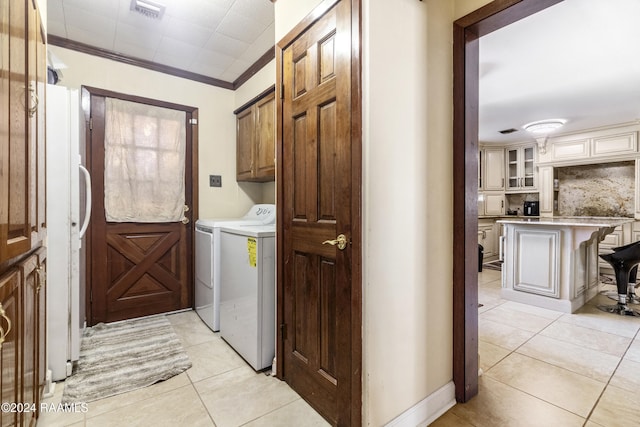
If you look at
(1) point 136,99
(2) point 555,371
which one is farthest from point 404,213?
(1) point 136,99

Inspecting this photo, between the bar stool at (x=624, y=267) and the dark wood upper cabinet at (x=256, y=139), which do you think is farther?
the bar stool at (x=624, y=267)

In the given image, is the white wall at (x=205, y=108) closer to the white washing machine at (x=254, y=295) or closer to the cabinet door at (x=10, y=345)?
the white washing machine at (x=254, y=295)

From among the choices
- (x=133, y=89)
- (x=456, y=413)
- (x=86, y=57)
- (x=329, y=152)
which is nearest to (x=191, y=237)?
(x=133, y=89)

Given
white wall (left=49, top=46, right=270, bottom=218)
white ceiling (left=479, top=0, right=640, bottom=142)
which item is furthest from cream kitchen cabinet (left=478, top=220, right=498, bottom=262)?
white wall (left=49, top=46, right=270, bottom=218)

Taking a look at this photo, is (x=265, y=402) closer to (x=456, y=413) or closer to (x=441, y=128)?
(x=456, y=413)

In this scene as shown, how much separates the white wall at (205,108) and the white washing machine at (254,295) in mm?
1321

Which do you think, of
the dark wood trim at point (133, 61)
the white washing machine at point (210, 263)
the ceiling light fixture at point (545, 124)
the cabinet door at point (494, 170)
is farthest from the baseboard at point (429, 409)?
the cabinet door at point (494, 170)

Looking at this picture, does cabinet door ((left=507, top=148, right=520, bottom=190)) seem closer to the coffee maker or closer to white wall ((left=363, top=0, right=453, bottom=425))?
the coffee maker

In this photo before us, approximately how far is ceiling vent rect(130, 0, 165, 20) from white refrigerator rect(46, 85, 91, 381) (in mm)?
814

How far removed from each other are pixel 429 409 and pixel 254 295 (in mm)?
1213

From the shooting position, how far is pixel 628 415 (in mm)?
1582

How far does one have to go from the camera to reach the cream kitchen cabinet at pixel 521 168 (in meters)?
5.98

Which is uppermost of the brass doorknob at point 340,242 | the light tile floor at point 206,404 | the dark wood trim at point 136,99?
the dark wood trim at point 136,99

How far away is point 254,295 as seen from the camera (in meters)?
2.01
